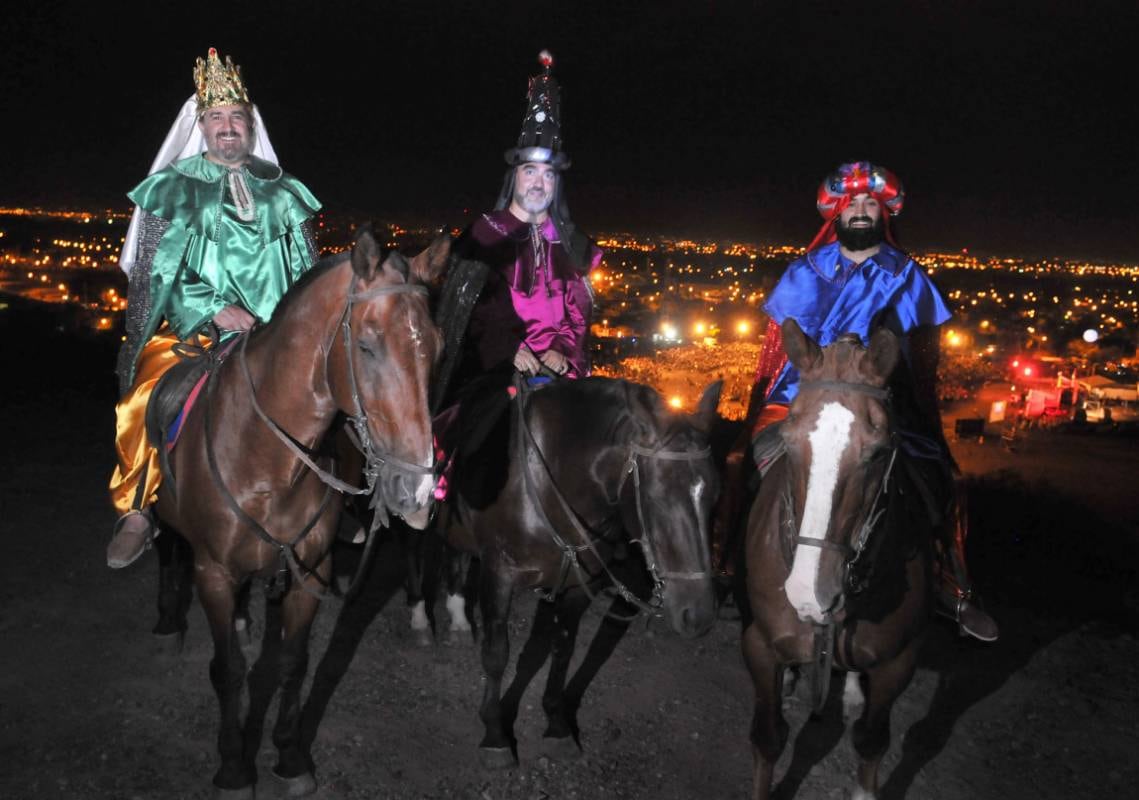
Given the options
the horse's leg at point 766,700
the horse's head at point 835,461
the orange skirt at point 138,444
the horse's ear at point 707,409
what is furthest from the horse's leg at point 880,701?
the orange skirt at point 138,444

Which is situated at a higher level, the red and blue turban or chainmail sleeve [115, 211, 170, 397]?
the red and blue turban

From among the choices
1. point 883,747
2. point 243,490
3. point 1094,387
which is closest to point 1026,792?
point 883,747

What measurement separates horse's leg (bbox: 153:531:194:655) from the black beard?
5.17m

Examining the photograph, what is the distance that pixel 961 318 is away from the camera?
71000 mm

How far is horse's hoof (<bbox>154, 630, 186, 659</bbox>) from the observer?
5.99 metres

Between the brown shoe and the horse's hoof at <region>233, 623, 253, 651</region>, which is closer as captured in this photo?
the brown shoe

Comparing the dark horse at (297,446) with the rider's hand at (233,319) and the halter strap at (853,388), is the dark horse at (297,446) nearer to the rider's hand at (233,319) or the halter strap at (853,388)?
the rider's hand at (233,319)

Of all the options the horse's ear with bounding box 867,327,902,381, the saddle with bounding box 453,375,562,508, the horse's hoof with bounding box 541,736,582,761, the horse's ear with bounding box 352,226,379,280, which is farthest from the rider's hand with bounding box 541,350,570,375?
the horse's ear with bounding box 867,327,902,381

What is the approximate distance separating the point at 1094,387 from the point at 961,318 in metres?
30.1

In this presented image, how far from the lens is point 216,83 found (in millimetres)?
5223

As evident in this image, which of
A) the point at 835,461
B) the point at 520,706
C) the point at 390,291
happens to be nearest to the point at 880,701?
the point at 835,461

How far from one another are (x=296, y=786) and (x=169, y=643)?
212cm

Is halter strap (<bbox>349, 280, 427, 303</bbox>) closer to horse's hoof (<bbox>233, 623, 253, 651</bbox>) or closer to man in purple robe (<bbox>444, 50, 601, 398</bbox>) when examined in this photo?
man in purple robe (<bbox>444, 50, 601, 398</bbox>)

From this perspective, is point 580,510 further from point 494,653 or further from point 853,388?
point 853,388
